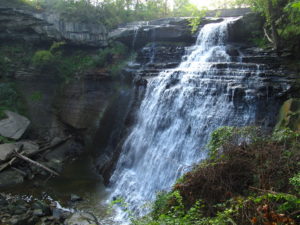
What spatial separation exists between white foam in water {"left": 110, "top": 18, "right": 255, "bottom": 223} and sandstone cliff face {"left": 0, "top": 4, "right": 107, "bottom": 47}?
22.6 feet

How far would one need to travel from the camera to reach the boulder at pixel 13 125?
1343cm

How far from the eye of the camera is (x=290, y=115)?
8125 millimetres

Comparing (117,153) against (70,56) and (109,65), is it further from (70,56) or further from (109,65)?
(70,56)

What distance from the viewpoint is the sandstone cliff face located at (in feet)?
53.2

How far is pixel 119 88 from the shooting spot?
603 inches

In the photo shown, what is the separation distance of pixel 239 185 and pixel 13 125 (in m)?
12.4

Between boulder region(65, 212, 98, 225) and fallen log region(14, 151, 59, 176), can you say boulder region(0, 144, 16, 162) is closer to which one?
fallen log region(14, 151, 59, 176)

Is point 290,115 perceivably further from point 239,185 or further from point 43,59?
point 43,59

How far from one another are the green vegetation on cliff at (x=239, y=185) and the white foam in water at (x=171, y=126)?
311cm

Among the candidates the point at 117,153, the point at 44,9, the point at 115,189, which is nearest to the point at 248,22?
the point at 117,153

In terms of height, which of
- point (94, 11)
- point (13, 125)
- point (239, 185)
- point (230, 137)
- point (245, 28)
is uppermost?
point (94, 11)

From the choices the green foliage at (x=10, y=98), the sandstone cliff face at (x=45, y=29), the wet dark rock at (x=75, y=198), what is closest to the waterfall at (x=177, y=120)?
the wet dark rock at (x=75, y=198)

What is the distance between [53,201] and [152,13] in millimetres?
20132

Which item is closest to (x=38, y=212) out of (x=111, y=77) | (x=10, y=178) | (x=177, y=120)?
(x=10, y=178)
